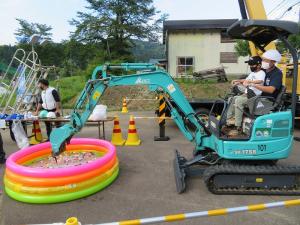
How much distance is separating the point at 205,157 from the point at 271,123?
1301 mm

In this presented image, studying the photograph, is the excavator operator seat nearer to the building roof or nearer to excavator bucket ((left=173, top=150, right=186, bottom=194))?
excavator bucket ((left=173, top=150, right=186, bottom=194))

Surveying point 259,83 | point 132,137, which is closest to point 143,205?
point 259,83

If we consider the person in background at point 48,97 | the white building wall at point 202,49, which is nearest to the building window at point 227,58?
the white building wall at point 202,49

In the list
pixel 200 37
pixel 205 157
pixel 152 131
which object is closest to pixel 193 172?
pixel 205 157

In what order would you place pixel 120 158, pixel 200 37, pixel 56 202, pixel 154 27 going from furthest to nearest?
pixel 154 27 → pixel 200 37 → pixel 120 158 → pixel 56 202

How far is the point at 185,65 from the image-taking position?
80.0ft

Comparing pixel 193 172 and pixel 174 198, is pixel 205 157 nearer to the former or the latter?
pixel 193 172

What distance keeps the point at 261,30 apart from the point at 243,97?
1.20 meters

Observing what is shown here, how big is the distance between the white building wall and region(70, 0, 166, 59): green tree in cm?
667

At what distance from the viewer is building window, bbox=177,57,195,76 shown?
24188 millimetres

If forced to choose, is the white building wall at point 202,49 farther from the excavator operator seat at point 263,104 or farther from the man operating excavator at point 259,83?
the excavator operator seat at point 263,104

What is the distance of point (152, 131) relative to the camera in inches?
387

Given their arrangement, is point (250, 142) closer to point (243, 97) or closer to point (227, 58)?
point (243, 97)

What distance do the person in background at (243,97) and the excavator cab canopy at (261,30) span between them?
0.46m
